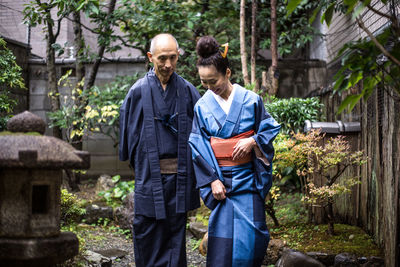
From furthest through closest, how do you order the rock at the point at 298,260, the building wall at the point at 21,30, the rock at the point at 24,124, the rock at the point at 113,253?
the building wall at the point at 21,30 → the rock at the point at 113,253 → the rock at the point at 298,260 → the rock at the point at 24,124

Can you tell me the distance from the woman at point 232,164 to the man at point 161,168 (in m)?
0.37

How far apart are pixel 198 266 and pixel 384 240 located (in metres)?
2.38

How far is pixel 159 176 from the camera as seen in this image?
4059 millimetres

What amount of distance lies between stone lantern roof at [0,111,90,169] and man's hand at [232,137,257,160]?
140 cm

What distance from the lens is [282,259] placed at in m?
5.03

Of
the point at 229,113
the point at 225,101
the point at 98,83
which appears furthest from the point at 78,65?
the point at 229,113

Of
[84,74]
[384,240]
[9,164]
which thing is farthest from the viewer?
[84,74]

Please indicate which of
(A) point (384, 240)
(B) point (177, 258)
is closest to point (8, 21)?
(B) point (177, 258)

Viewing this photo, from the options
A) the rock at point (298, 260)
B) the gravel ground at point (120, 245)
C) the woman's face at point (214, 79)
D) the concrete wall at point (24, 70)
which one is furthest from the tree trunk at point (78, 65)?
the woman's face at point (214, 79)

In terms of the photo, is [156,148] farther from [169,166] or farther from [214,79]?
[214,79]

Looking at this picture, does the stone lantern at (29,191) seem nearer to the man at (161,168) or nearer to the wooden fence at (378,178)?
the man at (161,168)

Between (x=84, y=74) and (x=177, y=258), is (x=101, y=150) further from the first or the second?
(x=177, y=258)

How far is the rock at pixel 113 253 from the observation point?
20.4 ft

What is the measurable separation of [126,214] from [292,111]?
3336 mm
